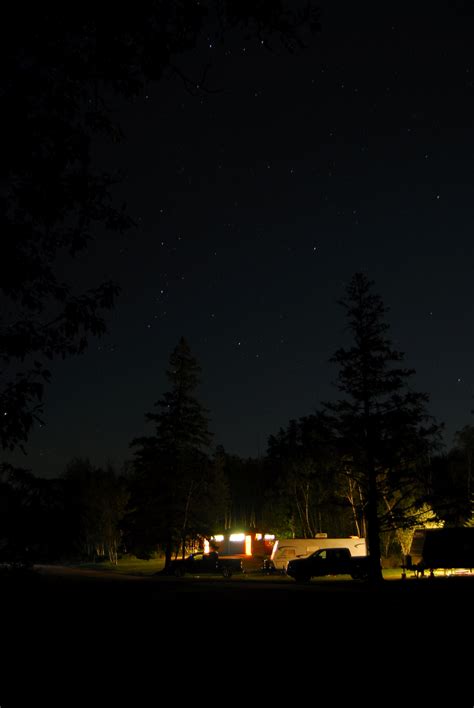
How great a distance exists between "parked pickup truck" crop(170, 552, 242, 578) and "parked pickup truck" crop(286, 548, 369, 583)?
8.73 metres

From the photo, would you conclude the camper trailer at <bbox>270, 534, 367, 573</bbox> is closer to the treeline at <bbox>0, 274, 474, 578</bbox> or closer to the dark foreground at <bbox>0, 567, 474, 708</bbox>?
the treeline at <bbox>0, 274, 474, 578</bbox>

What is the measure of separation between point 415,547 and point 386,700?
2833 centimetres

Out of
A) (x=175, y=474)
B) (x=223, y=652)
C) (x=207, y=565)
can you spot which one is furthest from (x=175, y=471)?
(x=223, y=652)

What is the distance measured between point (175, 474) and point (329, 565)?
60.6 ft

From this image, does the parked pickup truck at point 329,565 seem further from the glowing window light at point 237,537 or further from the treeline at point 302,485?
the glowing window light at point 237,537

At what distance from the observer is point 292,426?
9338 cm

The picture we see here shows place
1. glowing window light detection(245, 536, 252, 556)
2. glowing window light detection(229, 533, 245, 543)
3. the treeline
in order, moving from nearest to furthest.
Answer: the treeline, glowing window light detection(245, 536, 252, 556), glowing window light detection(229, 533, 245, 543)

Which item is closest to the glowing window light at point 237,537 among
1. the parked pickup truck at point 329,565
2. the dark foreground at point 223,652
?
the parked pickup truck at point 329,565

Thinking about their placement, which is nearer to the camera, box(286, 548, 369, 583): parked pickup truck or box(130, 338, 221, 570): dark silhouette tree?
box(286, 548, 369, 583): parked pickup truck

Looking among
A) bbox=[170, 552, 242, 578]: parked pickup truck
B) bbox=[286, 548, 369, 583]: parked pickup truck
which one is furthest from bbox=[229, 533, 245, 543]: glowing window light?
bbox=[286, 548, 369, 583]: parked pickup truck

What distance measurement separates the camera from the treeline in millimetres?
5453

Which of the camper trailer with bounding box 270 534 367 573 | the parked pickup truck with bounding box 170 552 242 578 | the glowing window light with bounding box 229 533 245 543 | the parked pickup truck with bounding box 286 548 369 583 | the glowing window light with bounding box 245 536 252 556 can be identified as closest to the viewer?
the parked pickup truck with bounding box 286 548 369 583

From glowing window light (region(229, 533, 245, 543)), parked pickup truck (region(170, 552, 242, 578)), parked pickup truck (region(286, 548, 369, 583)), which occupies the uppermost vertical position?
glowing window light (region(229, 533, 245, 543))

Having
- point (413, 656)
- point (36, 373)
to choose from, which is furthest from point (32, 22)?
point (413, 656)
